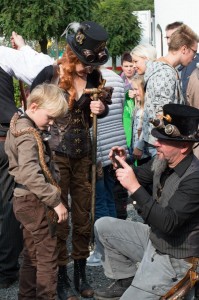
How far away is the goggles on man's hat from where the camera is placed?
4082mm

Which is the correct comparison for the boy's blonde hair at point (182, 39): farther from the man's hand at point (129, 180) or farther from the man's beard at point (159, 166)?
the man's hand at point (129, 180)

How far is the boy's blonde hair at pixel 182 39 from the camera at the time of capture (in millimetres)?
5168

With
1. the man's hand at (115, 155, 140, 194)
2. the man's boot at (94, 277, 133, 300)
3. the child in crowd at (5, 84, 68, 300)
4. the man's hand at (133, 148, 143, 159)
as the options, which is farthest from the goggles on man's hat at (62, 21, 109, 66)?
the man's boot at (94, 277, 133, 300)

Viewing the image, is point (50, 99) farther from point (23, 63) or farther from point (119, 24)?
point (119, 24)

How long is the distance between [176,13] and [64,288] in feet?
71.9

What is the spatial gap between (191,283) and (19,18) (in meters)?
19.0

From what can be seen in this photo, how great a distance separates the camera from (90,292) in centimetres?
440

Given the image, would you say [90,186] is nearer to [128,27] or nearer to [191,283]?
[191,283]

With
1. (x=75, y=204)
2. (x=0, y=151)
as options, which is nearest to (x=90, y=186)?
(x=75, y=204)

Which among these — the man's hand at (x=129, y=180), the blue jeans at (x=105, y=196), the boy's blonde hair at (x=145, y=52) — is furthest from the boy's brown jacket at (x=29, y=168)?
the boy's blonde hair at (x=145, y=52)

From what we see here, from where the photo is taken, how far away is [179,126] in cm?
356

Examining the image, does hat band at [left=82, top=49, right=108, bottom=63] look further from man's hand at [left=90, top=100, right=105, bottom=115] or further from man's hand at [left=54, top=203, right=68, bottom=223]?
man's hand at [left=54, top=203, right=68, bottom=223]

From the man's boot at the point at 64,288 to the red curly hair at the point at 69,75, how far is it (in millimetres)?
1157

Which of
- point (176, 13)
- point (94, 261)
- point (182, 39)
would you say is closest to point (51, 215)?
point (94, 261)
